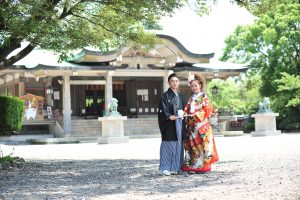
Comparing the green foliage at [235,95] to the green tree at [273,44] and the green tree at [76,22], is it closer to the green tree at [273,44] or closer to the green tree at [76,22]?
the green tree at [273,44]

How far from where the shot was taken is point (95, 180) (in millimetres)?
8141

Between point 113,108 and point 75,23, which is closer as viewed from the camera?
point 75,23

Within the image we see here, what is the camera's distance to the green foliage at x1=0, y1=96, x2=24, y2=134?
1203 cm

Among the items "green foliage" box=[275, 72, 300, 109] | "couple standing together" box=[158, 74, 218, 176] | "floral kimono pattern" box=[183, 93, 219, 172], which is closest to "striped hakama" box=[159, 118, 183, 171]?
"couple standing together" box=[158, 74, 218, 176]

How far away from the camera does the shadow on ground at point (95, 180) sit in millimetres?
6784

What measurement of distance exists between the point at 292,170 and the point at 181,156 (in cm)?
190

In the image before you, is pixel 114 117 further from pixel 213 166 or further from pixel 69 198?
pixel 69 198

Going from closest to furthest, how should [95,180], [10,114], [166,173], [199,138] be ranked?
[95,180], [166,173], [199,138], [10,114]

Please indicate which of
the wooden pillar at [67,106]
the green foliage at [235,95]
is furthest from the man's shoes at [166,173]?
the green foliage at [235,95]

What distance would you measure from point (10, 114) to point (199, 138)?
5536mm

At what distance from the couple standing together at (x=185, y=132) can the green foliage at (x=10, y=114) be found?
5123 millimetres

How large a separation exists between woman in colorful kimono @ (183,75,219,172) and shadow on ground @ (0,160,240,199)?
23cm

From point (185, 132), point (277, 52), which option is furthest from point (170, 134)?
point (277, 52)

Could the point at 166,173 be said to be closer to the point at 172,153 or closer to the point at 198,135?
the point at 172,153
